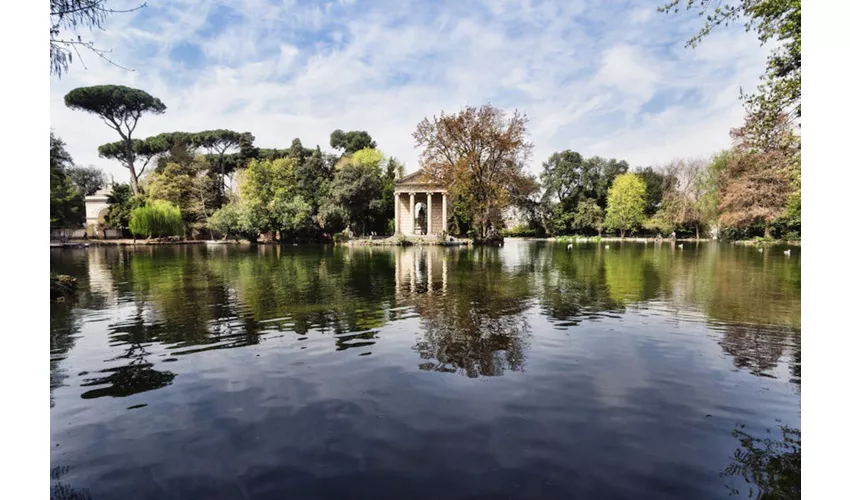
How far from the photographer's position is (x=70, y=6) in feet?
20.8

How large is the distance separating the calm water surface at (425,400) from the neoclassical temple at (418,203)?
37.6 meters

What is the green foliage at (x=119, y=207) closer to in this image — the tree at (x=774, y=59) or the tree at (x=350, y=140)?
the tree at (x=350, y=140)

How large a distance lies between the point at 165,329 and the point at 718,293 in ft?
45.6

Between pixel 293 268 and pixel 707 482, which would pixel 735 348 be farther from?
pixel 293 268

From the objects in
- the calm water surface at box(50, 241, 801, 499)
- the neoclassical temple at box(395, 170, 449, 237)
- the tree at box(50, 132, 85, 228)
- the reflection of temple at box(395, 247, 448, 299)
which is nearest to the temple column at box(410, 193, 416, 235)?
the neoclassical temple at box(395, 170, 449, 237)

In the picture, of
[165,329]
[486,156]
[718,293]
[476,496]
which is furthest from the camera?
[486,156]

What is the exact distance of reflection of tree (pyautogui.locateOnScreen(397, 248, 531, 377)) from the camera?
20.2 feet

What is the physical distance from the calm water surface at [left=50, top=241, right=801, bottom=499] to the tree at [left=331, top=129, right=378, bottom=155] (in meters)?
58.8

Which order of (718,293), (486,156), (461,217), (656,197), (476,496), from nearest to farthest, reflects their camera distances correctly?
(476,496) → (718,293) → (486,156) → (461,217) → (656,197)

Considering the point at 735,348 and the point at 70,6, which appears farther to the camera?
the point at 735,348

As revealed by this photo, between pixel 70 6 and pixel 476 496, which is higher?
pixel 70 6

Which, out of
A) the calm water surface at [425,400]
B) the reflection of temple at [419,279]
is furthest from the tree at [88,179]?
the calm water surface at [425,400]

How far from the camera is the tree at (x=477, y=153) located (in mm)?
38562

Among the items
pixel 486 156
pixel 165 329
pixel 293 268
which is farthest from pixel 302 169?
pixel 165 329
